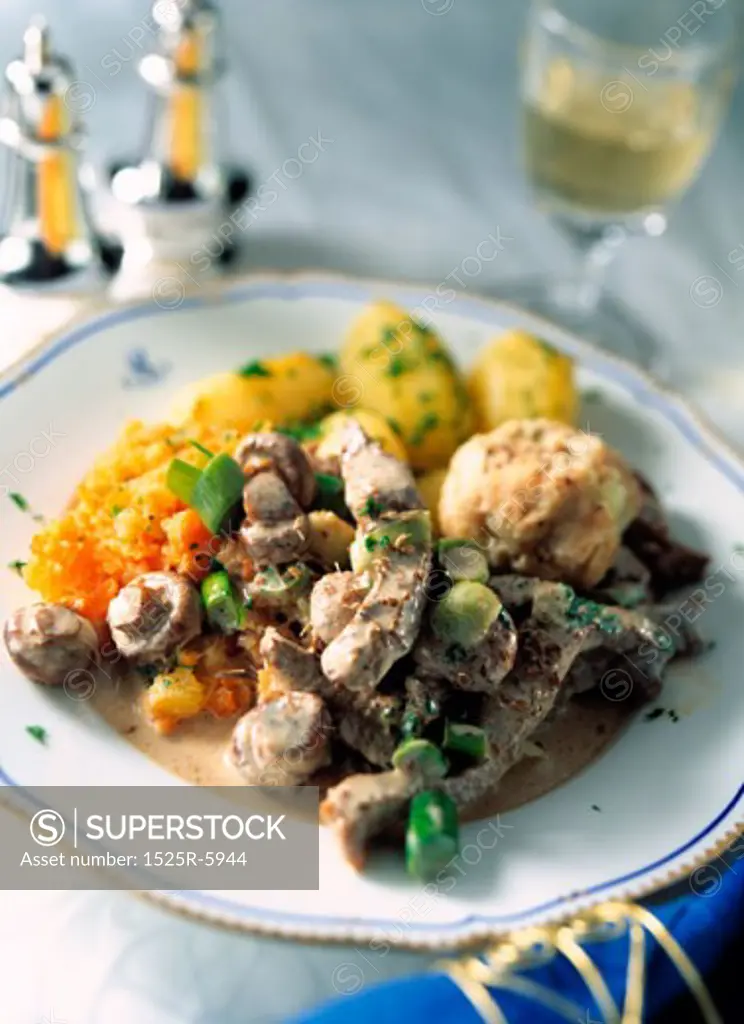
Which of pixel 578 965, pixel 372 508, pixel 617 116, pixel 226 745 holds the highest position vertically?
pixel 617 116

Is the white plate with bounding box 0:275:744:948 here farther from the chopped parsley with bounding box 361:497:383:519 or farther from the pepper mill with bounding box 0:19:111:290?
the chopped parsley with bounding box 361:497:383:519

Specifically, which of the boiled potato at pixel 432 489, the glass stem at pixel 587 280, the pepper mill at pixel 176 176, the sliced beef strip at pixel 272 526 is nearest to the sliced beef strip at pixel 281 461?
the sliced beef strip at pixel 272 526

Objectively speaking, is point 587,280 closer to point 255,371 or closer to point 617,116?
point 617,116

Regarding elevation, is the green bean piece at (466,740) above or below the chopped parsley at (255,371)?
above

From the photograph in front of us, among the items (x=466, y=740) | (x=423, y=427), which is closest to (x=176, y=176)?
(x=423, y=427)

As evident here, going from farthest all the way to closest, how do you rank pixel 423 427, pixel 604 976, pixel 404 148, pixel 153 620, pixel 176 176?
1. pixel 404 148
2. pixel 176 176
3. pixel 423 427
4. pixel 153 620
5. pixel 604 976

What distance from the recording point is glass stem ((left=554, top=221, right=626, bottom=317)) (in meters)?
4.46

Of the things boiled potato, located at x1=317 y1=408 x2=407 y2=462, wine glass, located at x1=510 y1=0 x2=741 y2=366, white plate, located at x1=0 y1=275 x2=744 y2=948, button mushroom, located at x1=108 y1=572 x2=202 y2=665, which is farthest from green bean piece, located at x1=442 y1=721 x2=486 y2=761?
wine glass, located at x1=510 y1=0 x2=741 y2=366

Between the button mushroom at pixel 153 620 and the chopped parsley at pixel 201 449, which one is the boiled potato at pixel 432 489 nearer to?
the chopped parsley at pixel 201 449

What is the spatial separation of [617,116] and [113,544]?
2.18 metres

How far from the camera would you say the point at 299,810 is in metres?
2.57

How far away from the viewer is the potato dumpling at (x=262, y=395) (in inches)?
129

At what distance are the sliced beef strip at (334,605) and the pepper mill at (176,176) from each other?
2.08 meters

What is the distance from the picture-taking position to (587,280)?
460 cm
